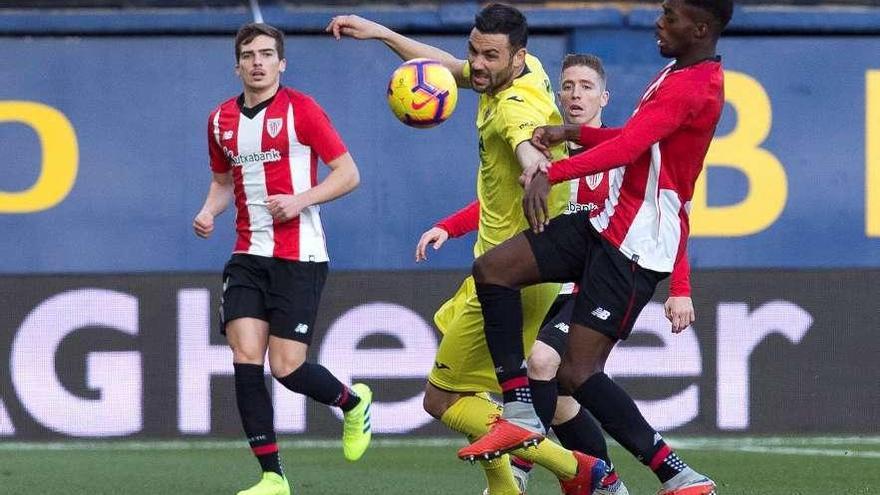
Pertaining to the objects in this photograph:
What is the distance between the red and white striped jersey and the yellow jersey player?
31 cm

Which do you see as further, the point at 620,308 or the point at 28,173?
the point at 28,173

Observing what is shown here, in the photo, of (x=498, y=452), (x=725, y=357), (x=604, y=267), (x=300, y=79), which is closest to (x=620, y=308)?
(x=604, y=267)

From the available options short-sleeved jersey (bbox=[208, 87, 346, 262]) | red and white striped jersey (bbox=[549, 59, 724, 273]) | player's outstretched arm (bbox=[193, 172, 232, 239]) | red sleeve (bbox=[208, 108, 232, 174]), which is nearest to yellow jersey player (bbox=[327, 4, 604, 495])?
red and white striped jersey (bbox=[549, 59, 724, 273])

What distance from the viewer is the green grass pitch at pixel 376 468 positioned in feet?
24.1

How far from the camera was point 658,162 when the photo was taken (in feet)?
18.7

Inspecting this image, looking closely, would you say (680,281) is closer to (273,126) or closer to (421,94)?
(421,94)

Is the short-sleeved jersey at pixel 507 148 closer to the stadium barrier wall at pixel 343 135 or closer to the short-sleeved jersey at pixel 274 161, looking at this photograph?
the short-sleeved jersey at pixel 274 161

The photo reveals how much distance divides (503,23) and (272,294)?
166 cm


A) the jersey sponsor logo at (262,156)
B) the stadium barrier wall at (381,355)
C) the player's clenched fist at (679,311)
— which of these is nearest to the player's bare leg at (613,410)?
the player's clenched fist at (679,311)

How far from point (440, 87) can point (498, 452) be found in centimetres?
142

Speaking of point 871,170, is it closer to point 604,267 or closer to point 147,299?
point 147,299

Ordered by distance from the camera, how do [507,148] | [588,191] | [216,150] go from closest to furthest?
[507,148] → [588,191] → [216,150]

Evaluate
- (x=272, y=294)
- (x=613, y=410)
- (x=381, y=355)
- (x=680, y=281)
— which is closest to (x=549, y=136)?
(x=680, y=281)

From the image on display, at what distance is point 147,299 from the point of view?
9.98 metres
